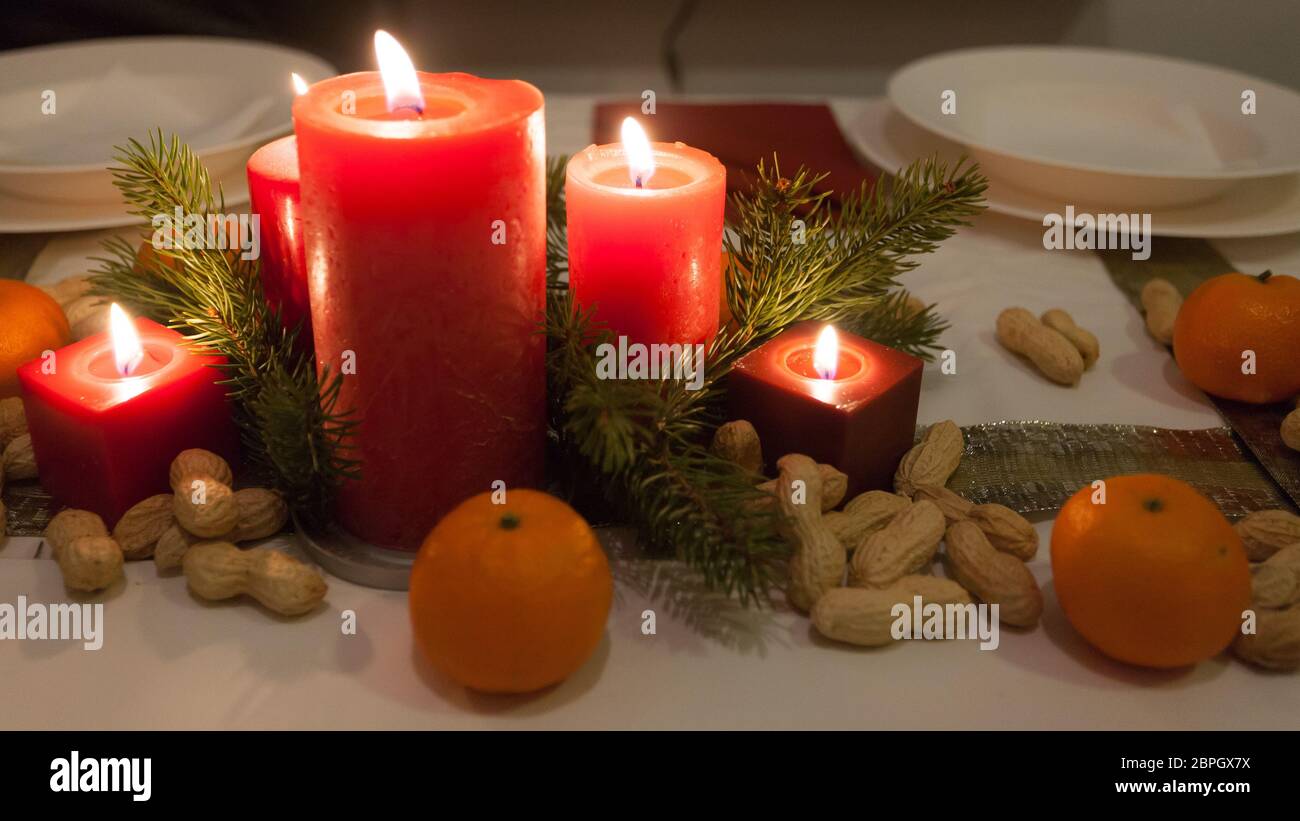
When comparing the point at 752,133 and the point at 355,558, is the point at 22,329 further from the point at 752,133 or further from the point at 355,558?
the point at 752,133

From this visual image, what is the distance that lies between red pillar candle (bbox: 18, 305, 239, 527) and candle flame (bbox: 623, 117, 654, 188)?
22cm

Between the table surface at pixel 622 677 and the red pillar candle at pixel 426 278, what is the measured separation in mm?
64

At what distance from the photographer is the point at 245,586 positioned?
1.64 ft

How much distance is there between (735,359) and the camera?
1.91 ft

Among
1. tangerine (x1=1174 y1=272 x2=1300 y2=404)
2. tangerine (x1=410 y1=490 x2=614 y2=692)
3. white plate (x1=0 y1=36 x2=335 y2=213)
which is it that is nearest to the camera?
tangerine (x1=410 y1=490 x2=614 y2=692)

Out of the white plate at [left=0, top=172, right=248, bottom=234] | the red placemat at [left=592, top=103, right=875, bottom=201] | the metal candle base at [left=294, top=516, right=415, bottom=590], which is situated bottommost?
the metal candle base at [left=294, top=516, right=415, bottom=590]

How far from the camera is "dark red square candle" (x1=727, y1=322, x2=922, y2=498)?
0.54m

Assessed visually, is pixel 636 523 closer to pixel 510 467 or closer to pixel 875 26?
pixel 510 467

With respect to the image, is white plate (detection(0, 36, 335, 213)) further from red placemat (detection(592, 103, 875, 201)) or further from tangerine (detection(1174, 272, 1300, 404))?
tangerine (detection(1174, 272, 1300, 404))

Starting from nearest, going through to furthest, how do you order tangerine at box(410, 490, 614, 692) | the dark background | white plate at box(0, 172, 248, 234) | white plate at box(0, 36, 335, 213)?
1. tangerine at box(410, 490, 614, 692)
2. white plate at box(0, 172, 248, 234)
3. white plate at box(0, 36, 335, 213)
4. the dark background

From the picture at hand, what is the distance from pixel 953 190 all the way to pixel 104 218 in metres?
0.58

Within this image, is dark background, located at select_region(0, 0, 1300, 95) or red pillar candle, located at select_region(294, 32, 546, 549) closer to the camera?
red pillar candle, located at select_region(294, 32, 546, 549)

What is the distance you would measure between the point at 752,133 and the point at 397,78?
58 centimetres

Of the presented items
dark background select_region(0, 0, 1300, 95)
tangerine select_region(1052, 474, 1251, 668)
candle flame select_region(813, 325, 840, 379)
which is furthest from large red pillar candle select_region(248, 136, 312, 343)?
dark background select_region(0, 0, 1300, 95)
